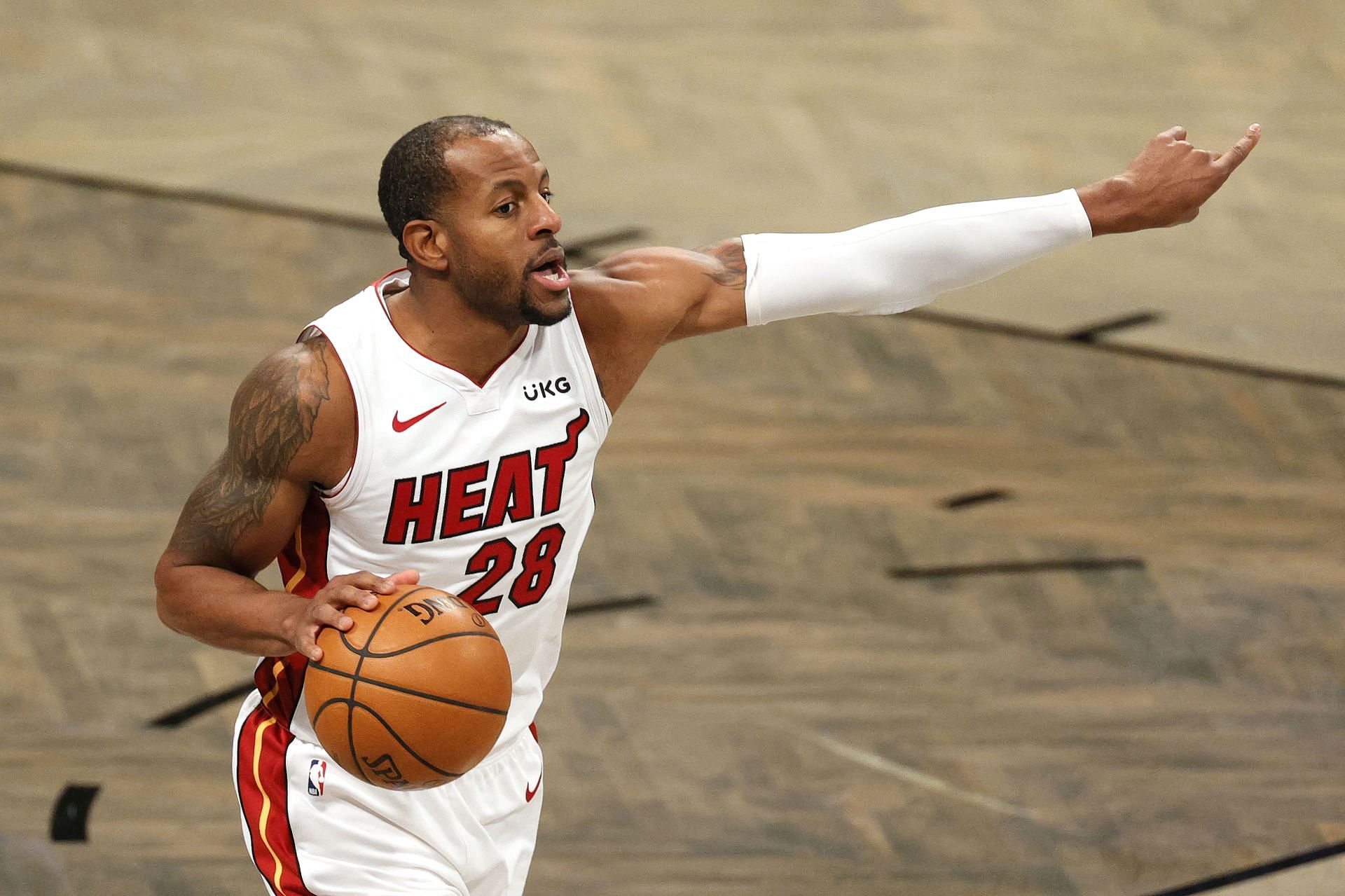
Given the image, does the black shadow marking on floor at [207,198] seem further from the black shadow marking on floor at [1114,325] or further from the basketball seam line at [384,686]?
the basketball seam line at [384,686]

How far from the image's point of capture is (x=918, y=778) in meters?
4.26

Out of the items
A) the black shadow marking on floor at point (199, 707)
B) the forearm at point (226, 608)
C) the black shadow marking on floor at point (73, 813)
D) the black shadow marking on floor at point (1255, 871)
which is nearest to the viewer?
the forearm at point (226, 608)

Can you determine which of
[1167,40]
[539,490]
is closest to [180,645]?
[539,490]

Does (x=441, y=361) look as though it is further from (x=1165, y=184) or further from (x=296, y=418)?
(x=1165, y=184)

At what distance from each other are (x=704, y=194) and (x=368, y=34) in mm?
1865

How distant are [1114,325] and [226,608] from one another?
4.41 m

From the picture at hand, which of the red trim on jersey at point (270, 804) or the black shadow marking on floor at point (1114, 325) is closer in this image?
the red trim on jersey at point (270, 804)

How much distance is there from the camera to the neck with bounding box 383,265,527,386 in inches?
103

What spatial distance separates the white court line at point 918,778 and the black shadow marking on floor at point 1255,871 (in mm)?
372

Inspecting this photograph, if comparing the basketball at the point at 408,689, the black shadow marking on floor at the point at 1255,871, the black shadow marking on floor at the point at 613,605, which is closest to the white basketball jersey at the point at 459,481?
the basketball at the point at 408,689

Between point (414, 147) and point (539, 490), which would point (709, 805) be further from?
point (414, 147)

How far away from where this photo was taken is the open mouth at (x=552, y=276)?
2.55 m

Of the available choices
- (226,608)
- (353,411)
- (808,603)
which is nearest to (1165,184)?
(353,411)

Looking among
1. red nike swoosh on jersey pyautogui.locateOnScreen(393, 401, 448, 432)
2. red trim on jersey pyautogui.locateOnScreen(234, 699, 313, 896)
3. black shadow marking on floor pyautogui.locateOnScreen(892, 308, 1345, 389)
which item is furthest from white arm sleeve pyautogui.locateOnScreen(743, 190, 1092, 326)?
black shadow marking on floor pyautogui.locateOnScreen(892, 308, 1345, 389)
